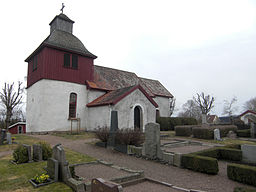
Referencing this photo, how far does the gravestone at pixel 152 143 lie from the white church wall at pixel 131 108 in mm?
7677

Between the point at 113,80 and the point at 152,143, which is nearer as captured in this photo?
the point at 152,143

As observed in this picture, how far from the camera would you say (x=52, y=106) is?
18906 millimetres

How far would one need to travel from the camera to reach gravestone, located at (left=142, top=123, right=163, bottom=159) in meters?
9.41

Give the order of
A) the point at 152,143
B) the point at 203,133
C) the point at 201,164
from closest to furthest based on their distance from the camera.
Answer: the point at 201,164, the point at 152,143, the point at 203,133

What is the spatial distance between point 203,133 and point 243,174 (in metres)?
10.8

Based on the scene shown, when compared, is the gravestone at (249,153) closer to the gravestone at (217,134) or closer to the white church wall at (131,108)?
the gravestone at (217,134)

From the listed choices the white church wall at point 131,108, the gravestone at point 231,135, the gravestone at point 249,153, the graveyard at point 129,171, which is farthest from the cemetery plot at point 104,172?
the gravestone at point 231,135

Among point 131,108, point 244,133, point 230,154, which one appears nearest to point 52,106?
point 131,108

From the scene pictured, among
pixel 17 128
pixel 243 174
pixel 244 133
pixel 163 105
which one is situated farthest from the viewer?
pixel 17 128

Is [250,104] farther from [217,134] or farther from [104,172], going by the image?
[104,172]

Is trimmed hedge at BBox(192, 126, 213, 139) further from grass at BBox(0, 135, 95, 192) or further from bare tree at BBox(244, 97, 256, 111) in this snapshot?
bare tree at BBox(244, 97, 256, 111)

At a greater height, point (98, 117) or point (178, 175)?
Answer: point (98, 117)

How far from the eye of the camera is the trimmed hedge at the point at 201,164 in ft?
23.3

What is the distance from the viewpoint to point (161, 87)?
3325 cm
